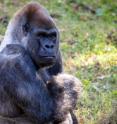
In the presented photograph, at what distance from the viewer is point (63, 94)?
478 centimetres

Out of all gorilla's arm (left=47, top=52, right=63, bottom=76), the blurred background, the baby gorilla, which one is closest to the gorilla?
the baby gorilla

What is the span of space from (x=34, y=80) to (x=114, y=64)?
2.62 m

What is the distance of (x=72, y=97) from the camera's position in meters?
4.84

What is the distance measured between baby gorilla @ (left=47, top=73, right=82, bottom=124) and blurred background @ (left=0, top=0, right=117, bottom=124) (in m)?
0.62

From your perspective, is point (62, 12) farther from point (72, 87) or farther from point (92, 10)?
point (72, 87)

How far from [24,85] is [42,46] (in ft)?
1.44

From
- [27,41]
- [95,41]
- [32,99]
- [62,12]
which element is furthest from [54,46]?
[62,12]

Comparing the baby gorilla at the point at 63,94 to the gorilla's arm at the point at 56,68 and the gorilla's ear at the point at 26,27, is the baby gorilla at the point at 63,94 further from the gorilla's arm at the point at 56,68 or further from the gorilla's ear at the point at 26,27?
the gorilla's ear at the point at 26,27

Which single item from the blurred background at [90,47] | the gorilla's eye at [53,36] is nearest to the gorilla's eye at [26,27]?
the gorilla's eye at [53,36]

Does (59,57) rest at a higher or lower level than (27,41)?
lower

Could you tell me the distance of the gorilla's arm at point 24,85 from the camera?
454 centimetres

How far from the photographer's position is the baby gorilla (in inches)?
186

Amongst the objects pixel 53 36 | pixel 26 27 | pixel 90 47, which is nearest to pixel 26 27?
pixel 26 27

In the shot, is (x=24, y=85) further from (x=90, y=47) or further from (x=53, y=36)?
(x=90, y=47)
